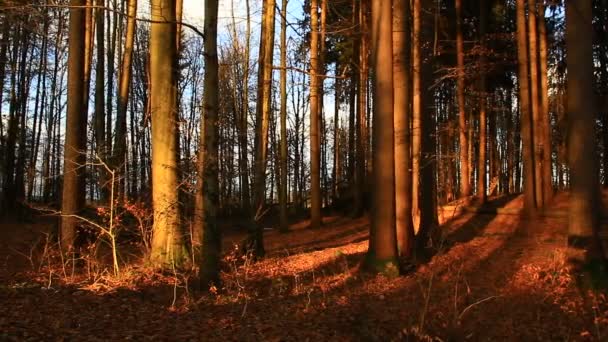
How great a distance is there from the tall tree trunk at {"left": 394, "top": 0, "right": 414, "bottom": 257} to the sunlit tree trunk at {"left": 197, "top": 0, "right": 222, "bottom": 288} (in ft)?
14.1

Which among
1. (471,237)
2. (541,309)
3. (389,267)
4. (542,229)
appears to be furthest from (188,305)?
(542,229)

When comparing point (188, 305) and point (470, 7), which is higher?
point (470, 7)

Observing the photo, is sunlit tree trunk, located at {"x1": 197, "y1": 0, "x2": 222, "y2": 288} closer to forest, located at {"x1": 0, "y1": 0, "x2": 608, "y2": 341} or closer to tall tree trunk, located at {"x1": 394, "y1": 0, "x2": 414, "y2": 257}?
forest, located at {"x1": 0, "y1": 0, "x2": 608, "y2": 341}

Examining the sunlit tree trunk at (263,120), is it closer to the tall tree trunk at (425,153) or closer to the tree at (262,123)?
the tree at (262,123)

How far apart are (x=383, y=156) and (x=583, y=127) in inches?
133

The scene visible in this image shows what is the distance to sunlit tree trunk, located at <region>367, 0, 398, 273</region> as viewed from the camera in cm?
1015

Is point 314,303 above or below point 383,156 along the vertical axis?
below

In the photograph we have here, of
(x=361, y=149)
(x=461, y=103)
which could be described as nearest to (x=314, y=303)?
(x=461, y=103)

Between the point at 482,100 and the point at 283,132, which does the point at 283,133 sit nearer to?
the point at 283,132

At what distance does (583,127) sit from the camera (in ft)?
29.7

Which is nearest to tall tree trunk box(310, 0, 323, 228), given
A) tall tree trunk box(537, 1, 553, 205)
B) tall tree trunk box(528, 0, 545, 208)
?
tall tree trunk box(528, 0, 545, 208)

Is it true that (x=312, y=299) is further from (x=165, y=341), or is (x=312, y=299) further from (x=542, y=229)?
(x=542, y=229)

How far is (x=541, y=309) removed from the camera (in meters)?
8.28

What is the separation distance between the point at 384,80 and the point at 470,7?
1558 centimetres
